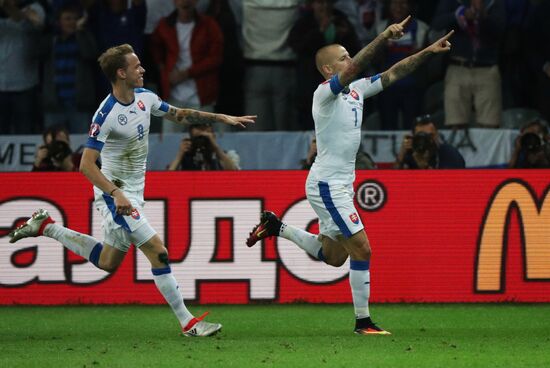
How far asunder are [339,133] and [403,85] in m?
5.85

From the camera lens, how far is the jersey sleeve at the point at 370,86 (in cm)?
1110

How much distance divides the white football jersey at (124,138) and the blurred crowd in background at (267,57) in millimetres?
5453

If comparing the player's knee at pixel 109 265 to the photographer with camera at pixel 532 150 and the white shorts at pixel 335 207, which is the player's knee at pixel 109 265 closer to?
the white shorts at pixel 335 207

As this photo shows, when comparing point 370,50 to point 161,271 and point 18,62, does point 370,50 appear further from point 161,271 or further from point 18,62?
point 18,62

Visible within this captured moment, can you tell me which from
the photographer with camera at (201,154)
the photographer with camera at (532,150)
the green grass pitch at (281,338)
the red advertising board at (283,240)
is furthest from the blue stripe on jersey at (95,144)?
the photographer with camera at (532,150)

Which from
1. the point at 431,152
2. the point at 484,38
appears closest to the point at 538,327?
the point at 431,152

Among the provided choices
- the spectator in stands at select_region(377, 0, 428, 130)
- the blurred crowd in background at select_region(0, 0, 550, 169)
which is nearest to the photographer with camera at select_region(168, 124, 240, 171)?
the blurred crowd in background at select_region(0, 0, 550, 169)

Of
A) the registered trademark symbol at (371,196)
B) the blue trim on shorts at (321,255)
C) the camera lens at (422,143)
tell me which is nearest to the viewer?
the blue trim on shorts at (321,255)

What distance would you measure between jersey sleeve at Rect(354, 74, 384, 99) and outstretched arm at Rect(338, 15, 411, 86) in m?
0.90

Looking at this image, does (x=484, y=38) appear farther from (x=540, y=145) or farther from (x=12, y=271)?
(x=12, y=271)

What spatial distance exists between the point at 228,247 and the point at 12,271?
2.36 m

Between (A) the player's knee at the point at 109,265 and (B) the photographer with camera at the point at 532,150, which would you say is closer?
(A) the player's knee at the point at 109,265

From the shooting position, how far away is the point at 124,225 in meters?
10.9

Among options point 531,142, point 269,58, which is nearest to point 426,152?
point 531,142
